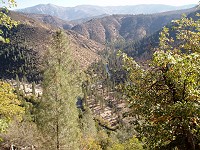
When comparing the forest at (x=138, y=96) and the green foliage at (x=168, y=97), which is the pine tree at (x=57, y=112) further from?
the green foliage at (x=168, y=97)

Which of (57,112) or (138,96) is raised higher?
(138,96)

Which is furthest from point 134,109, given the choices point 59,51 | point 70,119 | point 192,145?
point 59,51

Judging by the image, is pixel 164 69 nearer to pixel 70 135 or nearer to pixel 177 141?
pixel 177 141

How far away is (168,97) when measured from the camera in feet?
36.5

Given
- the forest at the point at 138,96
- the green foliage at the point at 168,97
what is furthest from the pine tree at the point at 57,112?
the green foliage at the point at 168,97

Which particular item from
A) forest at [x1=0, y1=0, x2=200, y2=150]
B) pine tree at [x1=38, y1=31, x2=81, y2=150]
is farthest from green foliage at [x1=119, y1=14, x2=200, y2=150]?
pine tree at [x1=38, y1=31, x2=81, y2=150]

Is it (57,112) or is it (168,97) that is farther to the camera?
(57,112)

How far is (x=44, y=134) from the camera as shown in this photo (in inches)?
898

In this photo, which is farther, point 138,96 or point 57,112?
point 57,112

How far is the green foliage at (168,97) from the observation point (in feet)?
27.5

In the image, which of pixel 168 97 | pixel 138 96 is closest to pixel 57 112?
pixel 138 96

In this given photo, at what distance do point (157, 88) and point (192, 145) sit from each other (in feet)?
8.84

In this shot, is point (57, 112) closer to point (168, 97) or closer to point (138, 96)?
point (138, 96)

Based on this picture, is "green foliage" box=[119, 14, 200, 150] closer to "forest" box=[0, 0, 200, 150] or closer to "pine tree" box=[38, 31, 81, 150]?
"forest" box=[0, 0, 200, 150]
